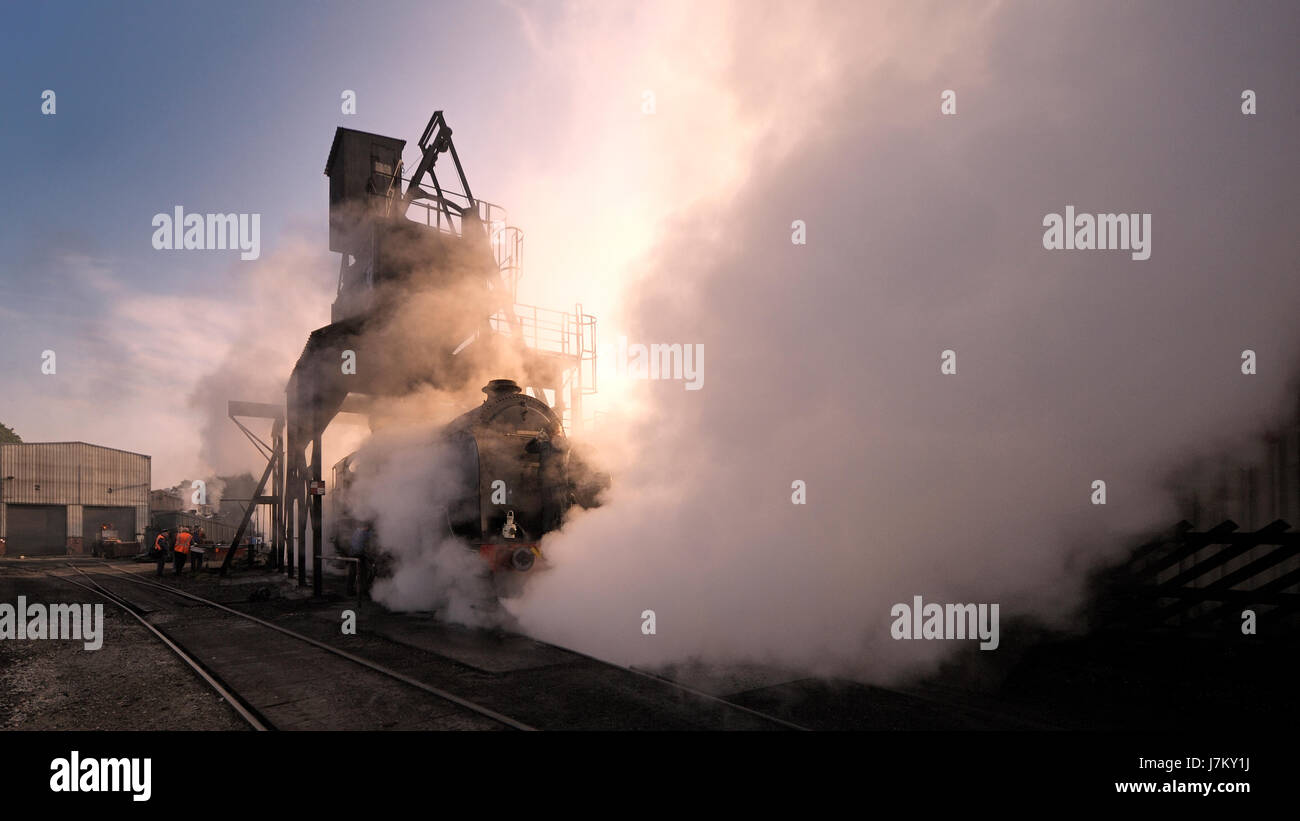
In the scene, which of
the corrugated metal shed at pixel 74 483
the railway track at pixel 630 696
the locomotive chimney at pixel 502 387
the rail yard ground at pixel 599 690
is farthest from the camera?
the corrugated metal shed at pixel 74 483

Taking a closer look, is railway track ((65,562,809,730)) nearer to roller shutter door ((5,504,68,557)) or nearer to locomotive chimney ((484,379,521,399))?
locomotive chimney ((484,379,521,399))

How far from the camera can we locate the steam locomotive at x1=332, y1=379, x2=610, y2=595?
807cm

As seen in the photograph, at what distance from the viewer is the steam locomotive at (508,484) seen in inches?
318

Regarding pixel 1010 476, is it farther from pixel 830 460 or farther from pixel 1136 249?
pixel 1136 249

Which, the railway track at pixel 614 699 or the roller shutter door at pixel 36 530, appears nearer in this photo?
the railway track at pixel 614 699

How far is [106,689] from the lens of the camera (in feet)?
18.9

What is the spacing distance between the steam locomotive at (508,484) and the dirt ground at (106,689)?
126 inches

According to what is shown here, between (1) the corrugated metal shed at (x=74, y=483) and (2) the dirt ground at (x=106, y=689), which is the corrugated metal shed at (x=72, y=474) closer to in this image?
(1) the corrugated metal shed at (x=74, y=483)

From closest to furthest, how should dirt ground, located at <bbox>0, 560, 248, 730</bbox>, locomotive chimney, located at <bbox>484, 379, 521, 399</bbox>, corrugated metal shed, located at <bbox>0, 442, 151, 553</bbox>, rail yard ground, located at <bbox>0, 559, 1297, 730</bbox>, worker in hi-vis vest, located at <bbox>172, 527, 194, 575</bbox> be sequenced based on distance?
1. rail yard ground, located at <bbox>0, 559, 1297, 730</bbox>
2. dirt ground, located at <bbox>0, 560, 248, 730</bbox>
3. locomotive chimney, located at <bbox>484, 379, 521, 399</bbox>
4. worker in hi-vis vest, located at <bbox>172, 527, 194, 575</bbox>
5. corrugated metal shed, located at <bbox>0, 442, 151, 553</bbox>

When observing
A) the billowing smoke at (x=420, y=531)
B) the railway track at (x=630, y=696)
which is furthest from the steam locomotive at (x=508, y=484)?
the railway track at (x=630, y=696)

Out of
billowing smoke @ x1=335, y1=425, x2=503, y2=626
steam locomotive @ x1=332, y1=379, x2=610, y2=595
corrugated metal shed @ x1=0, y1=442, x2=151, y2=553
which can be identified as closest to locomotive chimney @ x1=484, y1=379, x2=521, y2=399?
steam locomotive @ x1=332, y1=379, x2=610, y2=595

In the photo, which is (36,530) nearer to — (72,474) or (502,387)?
(72,474)

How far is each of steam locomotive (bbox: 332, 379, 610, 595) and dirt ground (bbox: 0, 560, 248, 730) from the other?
319cm
